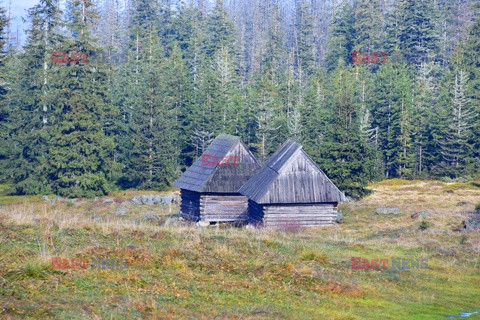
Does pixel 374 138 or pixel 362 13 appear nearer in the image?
pixel 374 138

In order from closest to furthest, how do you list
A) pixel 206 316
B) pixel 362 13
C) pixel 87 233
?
pixel 206 316, pixel 87 233, pixel 362 13

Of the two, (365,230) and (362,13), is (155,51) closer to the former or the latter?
(362,13)

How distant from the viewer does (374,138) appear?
69.9 metres

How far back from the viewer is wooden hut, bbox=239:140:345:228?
111 ft

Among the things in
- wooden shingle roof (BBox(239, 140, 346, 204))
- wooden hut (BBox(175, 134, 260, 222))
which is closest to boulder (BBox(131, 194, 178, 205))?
wooden hut (BBox(175, 134, 260, 222))

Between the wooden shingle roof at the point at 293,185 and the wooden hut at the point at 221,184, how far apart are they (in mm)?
2288

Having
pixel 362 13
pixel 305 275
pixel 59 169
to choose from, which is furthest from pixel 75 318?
pixel 362 13

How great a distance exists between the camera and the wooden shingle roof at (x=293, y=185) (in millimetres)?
33781

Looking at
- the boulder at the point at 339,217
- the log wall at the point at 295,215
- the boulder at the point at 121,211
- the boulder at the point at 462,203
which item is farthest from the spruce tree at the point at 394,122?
the log wall at the point at 295,215

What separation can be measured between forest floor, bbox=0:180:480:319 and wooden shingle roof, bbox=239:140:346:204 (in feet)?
26.8

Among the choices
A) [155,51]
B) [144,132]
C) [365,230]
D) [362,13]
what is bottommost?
[365,230]

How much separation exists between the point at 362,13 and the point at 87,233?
298ft

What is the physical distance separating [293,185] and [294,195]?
65 centimetres

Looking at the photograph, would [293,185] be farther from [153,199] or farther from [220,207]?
[153,199]
